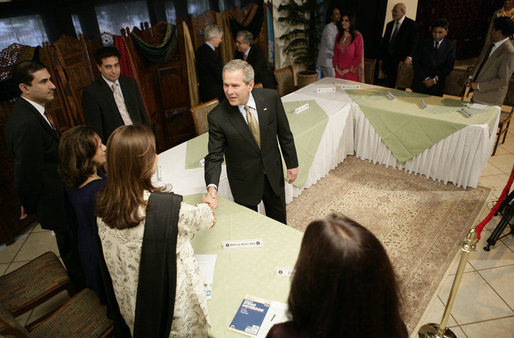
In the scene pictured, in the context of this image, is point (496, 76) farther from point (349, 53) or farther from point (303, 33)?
point (303, 33)

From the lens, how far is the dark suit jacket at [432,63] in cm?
423

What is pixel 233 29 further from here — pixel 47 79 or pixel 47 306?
pixel 47 306

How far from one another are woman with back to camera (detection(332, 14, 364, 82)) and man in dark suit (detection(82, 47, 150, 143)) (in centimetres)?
338

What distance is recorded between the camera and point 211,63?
4.20 metres

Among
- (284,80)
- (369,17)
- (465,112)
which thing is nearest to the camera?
(465,112)

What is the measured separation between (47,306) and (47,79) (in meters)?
1.78

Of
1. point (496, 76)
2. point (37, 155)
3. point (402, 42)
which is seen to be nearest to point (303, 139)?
point (37, 155)

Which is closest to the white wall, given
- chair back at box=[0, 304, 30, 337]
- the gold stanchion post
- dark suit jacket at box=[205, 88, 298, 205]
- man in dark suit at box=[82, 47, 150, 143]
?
man in dark suit at box=[82, 47, 150, 143]

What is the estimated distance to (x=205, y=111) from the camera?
11.9 ft

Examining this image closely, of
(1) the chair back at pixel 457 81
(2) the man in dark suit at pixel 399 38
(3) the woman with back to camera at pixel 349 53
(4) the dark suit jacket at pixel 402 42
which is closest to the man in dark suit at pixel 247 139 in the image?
(3) the woman with back to camera at pixel 349 53

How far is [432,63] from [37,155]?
4.56m

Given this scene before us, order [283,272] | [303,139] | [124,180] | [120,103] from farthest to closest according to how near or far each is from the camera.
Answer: [303,139]
[120,103]
[283,272]
[124,180]

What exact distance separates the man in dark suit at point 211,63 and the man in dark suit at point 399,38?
9.61ft

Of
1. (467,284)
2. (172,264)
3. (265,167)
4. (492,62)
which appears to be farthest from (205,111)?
(492,62)
